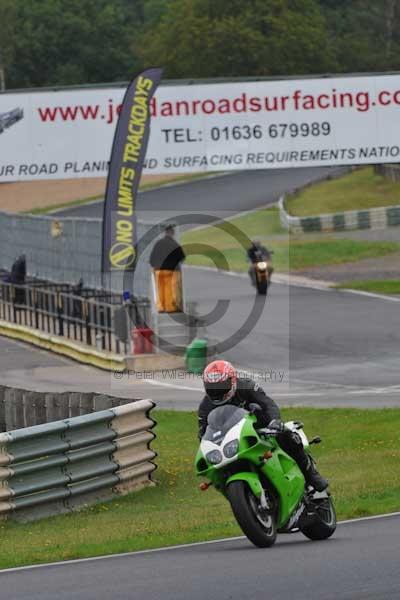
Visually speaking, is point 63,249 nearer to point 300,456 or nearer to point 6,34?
point 300,456

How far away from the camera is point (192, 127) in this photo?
38.0m

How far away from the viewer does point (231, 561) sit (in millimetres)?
9797

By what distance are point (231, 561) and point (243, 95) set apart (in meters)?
29.3

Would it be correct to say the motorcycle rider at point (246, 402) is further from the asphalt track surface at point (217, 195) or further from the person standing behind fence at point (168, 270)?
the asphalt track surface at point (217, 195)

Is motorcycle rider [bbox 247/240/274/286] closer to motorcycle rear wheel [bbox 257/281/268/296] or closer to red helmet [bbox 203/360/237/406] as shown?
motorcycle rear wheel [bbox 257/281/268/296]

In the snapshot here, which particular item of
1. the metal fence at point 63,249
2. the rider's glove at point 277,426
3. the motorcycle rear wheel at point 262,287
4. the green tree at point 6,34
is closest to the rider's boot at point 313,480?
the rider's glove at point 277,426

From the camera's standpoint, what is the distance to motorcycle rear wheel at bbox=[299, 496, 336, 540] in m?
11.0

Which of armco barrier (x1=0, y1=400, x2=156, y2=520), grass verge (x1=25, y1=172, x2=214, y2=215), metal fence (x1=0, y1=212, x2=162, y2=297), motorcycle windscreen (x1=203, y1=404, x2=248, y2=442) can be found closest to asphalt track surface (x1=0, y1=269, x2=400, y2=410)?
metal fence (x1=0, y1=212, x2=162, y2=297)

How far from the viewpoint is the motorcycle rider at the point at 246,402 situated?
10.7 meters

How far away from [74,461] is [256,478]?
3.99 meters

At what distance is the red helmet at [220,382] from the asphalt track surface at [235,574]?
3.56 ft

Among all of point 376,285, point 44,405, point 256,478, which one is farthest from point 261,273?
point 256,478

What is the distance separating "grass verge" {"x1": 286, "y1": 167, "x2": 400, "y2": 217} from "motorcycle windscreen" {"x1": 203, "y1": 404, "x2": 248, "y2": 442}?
52.2 meters

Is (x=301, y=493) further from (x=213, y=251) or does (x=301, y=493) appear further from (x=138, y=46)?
(x=138, y=46)
